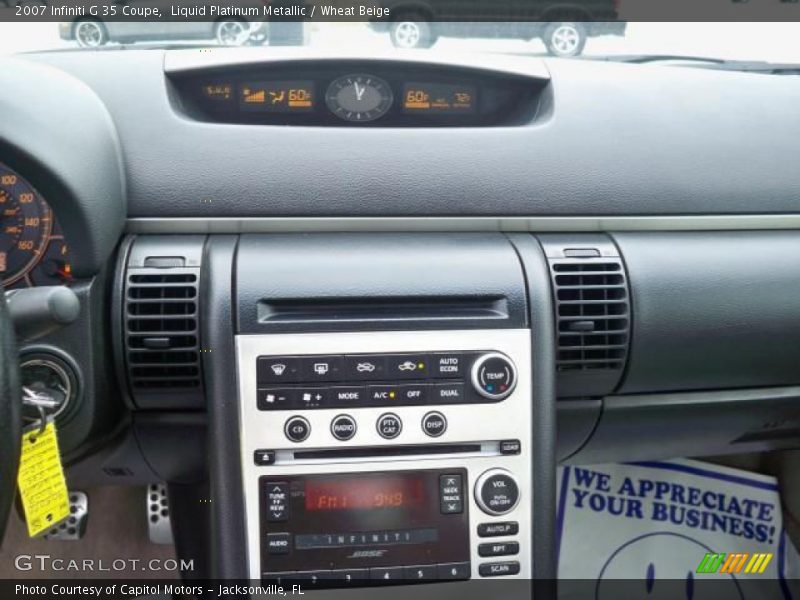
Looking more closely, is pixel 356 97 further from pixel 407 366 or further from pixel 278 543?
pixel 278 543

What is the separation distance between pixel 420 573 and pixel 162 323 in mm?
507

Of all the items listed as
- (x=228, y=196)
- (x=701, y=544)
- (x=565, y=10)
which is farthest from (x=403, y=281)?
(x=701, y=544)

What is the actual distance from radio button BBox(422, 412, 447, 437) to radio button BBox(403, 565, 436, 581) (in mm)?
188

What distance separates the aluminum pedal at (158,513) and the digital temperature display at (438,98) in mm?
1013

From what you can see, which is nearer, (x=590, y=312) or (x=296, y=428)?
(x=296, y=428)

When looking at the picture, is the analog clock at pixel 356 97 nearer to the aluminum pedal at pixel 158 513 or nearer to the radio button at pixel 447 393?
the radio button at pixel 447 393

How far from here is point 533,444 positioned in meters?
1.12

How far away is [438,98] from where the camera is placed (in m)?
1.28

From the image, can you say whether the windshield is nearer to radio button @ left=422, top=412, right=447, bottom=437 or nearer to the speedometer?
the speedometer

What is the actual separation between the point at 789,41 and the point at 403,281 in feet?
3.28

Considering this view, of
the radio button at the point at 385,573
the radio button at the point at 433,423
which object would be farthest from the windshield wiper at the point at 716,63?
the radio button at the point at 385,573

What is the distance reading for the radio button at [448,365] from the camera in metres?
1.09

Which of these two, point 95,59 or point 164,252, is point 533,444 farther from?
point 95,59

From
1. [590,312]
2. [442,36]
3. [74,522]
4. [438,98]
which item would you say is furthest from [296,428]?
[74,522]
